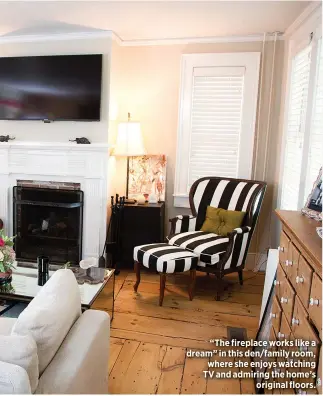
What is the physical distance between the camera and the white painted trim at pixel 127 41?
3527 mm

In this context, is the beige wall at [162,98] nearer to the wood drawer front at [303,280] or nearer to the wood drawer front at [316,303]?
the wood drawer front at [303,280]

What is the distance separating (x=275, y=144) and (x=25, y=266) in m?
2.75

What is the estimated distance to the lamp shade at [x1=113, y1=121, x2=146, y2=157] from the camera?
3.64 m

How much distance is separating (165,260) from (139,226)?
85cm

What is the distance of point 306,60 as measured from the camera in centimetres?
285

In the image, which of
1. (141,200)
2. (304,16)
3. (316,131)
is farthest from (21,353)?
(304,16)

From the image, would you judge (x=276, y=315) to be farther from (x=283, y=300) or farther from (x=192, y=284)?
(x=192, y=284)

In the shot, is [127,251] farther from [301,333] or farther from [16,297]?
[301,333]

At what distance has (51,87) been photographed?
3.67 meters

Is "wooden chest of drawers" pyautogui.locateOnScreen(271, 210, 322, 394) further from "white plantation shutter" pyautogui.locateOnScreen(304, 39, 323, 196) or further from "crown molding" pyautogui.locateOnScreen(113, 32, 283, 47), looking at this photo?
"crown molding" pyautogui.locateOnScreen(113, 32, 283, 47)

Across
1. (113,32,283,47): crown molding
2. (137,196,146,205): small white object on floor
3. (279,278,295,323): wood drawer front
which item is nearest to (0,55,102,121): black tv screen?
(113,32,283,47): crown molding

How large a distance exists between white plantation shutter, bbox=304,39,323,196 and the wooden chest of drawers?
0.71 metres

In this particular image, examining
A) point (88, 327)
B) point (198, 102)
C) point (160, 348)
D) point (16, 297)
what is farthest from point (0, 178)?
point (88, 327)

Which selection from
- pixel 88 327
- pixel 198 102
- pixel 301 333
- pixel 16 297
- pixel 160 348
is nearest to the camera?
pixel 301 333
